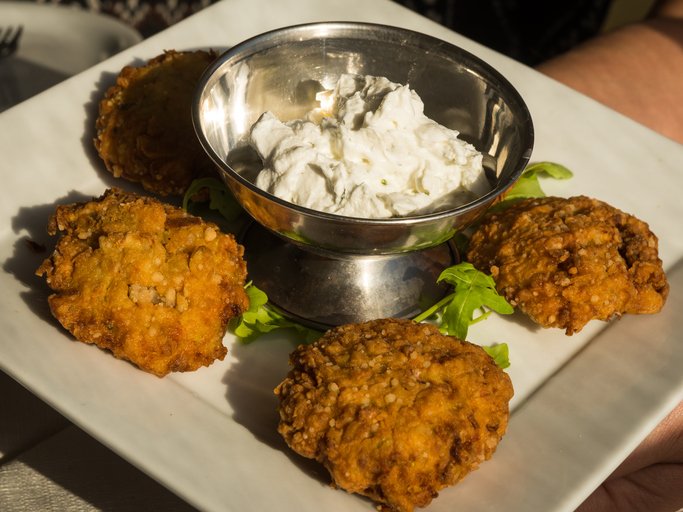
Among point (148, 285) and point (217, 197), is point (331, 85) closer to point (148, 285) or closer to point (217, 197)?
point (217, 197)

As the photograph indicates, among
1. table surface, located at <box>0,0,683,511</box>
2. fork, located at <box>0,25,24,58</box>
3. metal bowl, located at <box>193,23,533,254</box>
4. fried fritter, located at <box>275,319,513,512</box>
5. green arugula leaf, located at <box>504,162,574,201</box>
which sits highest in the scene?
metal bowl, located at <box>193,23,533,254</box>

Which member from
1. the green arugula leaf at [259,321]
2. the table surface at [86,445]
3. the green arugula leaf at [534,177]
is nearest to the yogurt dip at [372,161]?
the green arugula leaf at [259,321]

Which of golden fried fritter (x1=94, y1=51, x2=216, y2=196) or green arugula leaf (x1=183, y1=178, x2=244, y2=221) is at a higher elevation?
golden fried fritter (x1=94, y1=51, x2=216, y2=196)

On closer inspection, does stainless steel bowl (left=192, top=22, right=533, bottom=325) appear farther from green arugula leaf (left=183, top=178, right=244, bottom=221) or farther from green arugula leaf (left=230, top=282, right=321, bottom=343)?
green arugula leaf (left=183, top=178, right=244, bottom=221)

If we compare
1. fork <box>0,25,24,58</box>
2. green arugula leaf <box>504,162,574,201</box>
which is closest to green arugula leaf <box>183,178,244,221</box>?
green arugula leaf <box>504,162,574,201</box>

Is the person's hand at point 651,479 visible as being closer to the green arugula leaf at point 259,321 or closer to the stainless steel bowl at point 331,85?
the stainless steel bowl at point 331,85

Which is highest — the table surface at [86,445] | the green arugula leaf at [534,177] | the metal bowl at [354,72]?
the metal bowl at [354,72]
